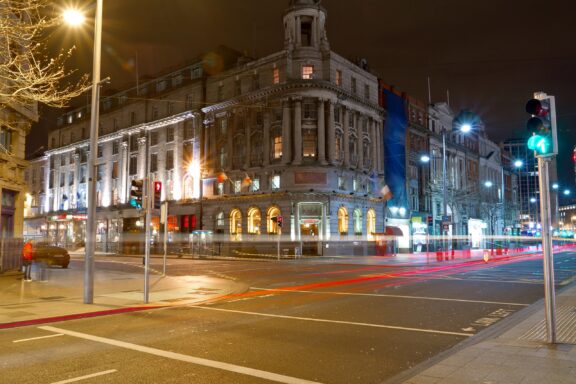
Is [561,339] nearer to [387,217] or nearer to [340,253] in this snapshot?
[340,253]

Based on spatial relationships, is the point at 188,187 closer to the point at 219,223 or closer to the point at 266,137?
the point at 219,223

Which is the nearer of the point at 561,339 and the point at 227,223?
the point at 561,339

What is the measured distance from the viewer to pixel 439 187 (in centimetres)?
6850


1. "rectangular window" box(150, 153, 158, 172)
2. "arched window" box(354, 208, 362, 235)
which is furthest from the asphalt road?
"rectangular window" box(150, 153, 158, 172)

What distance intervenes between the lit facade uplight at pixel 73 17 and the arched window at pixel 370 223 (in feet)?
141

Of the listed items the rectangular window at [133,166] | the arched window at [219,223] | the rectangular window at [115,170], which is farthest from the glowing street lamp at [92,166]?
the rectangular window at [115,170]

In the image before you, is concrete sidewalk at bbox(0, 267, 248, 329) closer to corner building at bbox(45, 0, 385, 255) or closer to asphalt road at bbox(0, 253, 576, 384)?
asphalt road at bbox(0, 253, 576, 384)

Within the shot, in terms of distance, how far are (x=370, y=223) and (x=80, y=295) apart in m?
42.0

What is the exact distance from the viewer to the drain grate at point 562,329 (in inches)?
334

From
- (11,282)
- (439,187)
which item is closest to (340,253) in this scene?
(439,187)

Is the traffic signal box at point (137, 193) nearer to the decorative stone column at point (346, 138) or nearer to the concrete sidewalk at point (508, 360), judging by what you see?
the concrete sidewalk at point (508, 360)

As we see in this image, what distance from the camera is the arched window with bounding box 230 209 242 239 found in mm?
53219

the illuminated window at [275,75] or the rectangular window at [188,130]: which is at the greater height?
the illuminated window at [275,75]

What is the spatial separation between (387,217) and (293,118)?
17.4 meters
